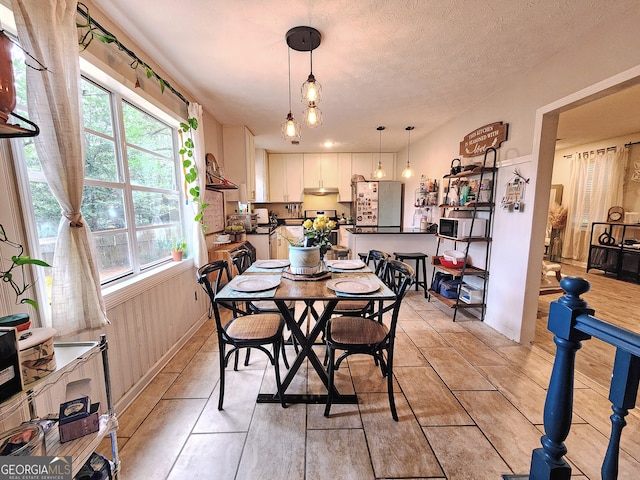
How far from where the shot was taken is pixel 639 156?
438 centimetres

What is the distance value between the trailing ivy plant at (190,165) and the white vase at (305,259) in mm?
1267

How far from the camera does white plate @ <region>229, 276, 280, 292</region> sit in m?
1.60

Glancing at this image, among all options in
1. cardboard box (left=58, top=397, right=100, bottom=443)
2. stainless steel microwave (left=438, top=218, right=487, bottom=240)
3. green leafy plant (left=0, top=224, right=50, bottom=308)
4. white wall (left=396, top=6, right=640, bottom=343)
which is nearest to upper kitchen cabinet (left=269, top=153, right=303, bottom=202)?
white wall (left=396, top=6, right=640, bottom=343)

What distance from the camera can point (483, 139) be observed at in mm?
2881

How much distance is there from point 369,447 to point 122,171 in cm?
237

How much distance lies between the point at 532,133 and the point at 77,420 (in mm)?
3430

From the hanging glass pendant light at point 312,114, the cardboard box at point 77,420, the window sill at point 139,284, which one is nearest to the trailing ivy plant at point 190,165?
the window sill at point 139,284

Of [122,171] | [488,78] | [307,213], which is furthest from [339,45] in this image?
[307,213]

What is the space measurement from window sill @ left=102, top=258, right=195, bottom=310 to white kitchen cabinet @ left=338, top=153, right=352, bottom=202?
13.8ft

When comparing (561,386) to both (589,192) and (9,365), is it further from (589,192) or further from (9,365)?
(589,192)

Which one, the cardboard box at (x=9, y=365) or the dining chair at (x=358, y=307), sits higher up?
the cardboard box at (x=9, y=365)

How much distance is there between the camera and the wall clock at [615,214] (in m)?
4.62

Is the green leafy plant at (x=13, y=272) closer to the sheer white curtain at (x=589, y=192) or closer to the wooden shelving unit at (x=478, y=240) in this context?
the wooden shelving unit at (x=478, y=240)

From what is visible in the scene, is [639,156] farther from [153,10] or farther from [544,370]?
[153,10]
